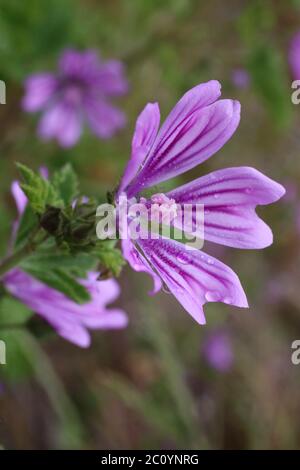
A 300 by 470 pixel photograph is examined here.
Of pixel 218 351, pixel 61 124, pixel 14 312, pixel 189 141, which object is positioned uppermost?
pixel 61 124

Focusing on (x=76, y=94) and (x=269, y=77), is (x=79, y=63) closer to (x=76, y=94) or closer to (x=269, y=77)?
(x=76, y=94)

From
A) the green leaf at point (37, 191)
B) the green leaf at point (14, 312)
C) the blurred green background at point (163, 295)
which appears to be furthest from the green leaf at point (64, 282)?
the blurred green background at point (163, 295)

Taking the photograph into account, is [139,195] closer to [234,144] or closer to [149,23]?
[149,23]

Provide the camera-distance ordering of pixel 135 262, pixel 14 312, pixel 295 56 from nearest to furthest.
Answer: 1. pixel 135 262
2. pixel 14 312
3. pixel 295 56

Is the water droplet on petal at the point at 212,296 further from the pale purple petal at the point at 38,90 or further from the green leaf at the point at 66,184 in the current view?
the pale purple petal at the point at 38,90

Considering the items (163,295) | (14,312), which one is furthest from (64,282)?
(163,295)

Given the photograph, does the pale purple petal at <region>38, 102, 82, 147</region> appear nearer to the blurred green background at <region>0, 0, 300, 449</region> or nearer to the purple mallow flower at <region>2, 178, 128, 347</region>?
the blurred green background at <region>0, 0, 300, 449</region>
